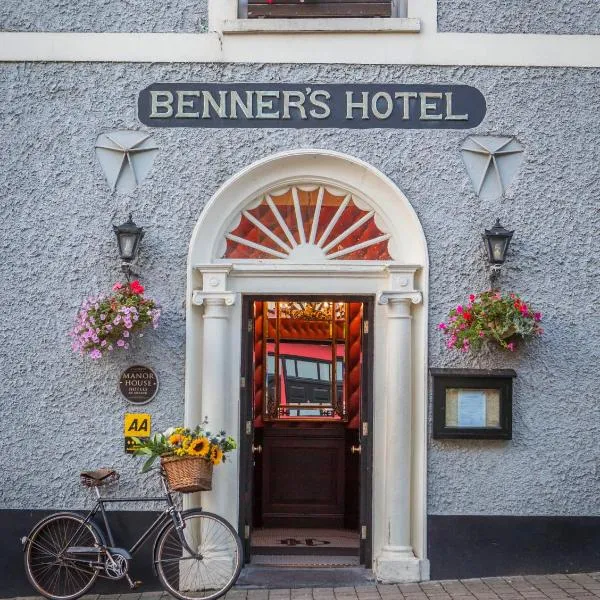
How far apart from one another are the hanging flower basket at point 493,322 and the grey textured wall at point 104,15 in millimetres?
3196

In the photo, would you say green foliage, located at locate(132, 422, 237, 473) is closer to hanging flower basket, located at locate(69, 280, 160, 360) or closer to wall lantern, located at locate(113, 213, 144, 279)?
hanging flower basket, located at locate(69, 280, 160, 360)

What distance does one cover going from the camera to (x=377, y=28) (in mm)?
7523

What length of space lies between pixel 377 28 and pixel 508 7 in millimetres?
1105

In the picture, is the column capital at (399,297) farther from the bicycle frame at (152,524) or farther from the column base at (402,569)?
the bicycle frame at (152,524)

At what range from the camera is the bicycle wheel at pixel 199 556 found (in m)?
6.94

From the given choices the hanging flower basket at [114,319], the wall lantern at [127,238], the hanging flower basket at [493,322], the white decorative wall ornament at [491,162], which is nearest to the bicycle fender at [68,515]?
the hanging flower basket at [114,319]

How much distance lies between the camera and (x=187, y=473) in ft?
22.2

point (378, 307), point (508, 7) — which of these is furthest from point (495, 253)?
point (508, 7)

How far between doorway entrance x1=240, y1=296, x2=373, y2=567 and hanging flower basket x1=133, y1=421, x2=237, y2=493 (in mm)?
1892

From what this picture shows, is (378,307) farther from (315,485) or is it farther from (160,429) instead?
(315,485)

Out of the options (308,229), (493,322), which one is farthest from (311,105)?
(493,322)

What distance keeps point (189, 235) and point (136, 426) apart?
1.61 meters

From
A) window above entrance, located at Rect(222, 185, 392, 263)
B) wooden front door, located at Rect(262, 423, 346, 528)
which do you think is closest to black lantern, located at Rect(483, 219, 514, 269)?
window above entrance, located at Rect(222, 185, 392, 263)

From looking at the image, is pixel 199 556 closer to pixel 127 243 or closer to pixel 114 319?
pixel 114 319
